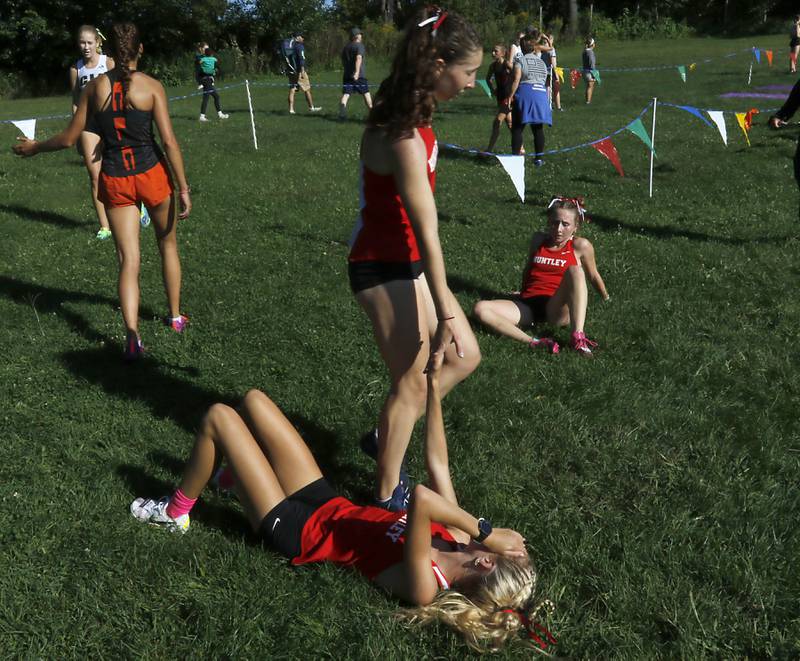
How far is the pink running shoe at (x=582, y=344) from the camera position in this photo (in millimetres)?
5090

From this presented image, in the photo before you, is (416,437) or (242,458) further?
(416,437)

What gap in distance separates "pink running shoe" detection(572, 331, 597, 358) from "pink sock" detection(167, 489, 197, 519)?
2.82 meters

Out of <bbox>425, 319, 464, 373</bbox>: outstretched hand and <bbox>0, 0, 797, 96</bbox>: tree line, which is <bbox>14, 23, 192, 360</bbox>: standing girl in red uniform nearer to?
<bbox>425, 319, 464, 373</bbox>: outstretched hand

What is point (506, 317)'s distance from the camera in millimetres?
5480

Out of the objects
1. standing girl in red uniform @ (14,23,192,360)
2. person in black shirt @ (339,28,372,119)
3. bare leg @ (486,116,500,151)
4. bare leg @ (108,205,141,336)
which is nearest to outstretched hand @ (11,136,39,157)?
standing girl in red uniform @ (14,23,192,360)

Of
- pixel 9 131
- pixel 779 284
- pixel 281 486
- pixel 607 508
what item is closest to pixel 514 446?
pixel 607 508

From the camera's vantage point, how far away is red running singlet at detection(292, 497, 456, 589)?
9.94 ft

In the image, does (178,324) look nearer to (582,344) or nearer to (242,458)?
(242,458)

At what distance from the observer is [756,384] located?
181 inches

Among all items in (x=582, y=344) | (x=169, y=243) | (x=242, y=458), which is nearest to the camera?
(x=242, y=458)

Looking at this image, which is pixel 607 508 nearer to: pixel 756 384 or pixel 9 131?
pixel 756 384

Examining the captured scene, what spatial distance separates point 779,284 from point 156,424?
4959mm

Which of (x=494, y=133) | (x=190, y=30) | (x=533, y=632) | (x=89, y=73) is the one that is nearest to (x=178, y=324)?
(x=89, y=73)

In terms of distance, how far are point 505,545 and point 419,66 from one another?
185 centimetres
